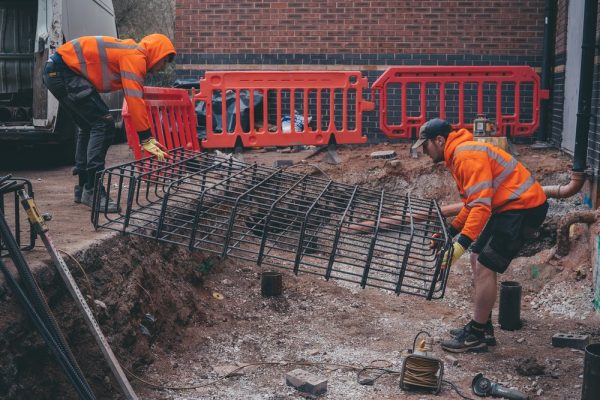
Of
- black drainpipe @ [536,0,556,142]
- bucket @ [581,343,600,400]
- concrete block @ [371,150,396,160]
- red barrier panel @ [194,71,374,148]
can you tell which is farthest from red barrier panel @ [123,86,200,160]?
black drainpipe @ [536,0,556,142]

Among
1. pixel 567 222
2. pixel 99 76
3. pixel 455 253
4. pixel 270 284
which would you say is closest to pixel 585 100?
pixel 567 222

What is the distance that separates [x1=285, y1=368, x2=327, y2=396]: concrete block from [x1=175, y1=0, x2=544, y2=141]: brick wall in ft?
24.6

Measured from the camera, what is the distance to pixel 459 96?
10219mm

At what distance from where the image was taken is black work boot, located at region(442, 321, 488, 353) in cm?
578

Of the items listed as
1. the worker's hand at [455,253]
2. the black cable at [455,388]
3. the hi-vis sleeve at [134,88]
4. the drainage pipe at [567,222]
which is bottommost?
the black cable at [455,388]

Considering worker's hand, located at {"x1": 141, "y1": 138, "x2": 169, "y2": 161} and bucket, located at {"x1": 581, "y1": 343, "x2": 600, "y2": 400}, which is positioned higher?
worker's hand, located at {"x1": 141, "y1": 138, "x2": 169, "y2": 161}

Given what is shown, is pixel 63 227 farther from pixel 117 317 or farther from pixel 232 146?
pixel 232 146

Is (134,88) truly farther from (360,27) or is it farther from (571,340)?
(360,27)

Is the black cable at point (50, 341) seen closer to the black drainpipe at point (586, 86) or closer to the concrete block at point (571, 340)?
the concrete block at point (571, 340)

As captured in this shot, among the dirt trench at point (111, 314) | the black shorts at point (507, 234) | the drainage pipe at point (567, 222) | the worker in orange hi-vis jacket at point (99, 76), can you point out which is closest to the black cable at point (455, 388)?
the black shorts at point (507, 234)

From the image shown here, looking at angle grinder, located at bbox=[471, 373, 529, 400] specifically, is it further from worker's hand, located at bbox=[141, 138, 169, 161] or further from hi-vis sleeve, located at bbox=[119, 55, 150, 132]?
hi-vis sleeve, located at bbox=[119, 55, 150, 132]

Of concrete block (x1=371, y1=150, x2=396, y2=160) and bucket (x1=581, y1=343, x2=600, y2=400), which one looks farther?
concrete block (x1=371, y1=150, x2=396, y2=160)

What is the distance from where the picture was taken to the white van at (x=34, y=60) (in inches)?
348

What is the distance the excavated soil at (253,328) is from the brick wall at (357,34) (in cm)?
487
